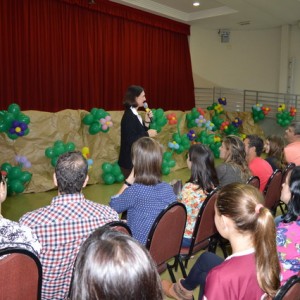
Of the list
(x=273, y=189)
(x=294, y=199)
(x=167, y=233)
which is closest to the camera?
(x=294, y=199)

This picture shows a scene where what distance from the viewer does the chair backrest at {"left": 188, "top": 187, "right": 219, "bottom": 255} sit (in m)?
2.28

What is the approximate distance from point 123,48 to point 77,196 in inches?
293

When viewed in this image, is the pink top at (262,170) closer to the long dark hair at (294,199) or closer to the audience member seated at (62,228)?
the long dark hair at (294,199)

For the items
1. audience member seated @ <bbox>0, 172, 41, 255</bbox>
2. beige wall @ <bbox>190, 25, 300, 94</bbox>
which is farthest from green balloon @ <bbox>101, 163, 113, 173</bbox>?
beige wall @ <bbox>190, 25, 300, 94</bbox>

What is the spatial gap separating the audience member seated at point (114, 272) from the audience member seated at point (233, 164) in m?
2.12

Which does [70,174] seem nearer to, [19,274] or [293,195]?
[19,274]

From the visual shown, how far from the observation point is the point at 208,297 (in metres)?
1.38

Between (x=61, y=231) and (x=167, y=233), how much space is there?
2.33ft

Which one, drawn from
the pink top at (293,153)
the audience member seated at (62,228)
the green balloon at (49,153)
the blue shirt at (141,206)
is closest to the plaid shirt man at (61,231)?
the audience member seated at (62,228)

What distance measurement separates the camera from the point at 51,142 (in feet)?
16.9

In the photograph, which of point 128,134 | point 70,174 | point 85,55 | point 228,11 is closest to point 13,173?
point 128,134

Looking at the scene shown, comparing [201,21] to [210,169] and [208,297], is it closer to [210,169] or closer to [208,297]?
[210,169]

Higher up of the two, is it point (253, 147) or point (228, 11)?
point (228, 11)

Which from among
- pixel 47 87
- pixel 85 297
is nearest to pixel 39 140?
pixel 47 87
